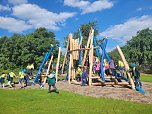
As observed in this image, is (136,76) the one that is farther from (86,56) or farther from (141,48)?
(141,48)

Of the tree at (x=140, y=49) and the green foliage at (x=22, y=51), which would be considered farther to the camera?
the tree at (x=140, y=49)

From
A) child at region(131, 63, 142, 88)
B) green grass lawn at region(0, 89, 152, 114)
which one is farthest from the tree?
green grass lawn at region(0, 89, 152, 114)

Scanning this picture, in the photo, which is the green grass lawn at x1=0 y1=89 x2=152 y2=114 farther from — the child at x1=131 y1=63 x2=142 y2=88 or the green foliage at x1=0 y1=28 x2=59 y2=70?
the green foliage at x1=0 y1=28 x2=59 y2=70

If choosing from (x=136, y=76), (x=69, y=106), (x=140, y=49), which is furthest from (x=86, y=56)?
(x=140, y=49)

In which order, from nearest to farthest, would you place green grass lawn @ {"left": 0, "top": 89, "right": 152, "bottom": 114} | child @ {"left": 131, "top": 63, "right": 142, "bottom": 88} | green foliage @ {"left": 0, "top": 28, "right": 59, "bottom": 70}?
green grass lawn @ {"left": 0, "top": 89, "right": 152, "bottom": 114}, child @ {"left": 131, "top": 63, "right": 142, "bottom": 88}, green foliage @ {"left": 0, "top": 28, "right": 59, "bottom": 70}

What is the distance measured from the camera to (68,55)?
27359mm

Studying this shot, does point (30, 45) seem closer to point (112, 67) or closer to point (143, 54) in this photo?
point (143, 54)

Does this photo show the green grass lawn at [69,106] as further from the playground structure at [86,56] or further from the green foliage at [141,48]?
the green foliage at [141,48]

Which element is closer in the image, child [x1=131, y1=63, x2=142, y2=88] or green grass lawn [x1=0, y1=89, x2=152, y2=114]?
green grass lawn [x1=0, y1=89, x2=152, y2=114]

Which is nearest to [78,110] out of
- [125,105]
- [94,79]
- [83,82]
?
[125,105]

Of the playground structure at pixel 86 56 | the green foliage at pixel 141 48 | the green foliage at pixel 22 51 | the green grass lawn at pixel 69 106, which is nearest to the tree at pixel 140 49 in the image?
the green foliage at pixel 141 48

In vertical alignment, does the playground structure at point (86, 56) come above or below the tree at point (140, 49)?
below

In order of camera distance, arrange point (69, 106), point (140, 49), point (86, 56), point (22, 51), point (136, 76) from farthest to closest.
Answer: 1. point (140, 49)
2. point (22, 51)
3. point (86, 56)
4. point (136, 76)
5. point (69, 106)

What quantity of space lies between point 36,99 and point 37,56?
150ft
